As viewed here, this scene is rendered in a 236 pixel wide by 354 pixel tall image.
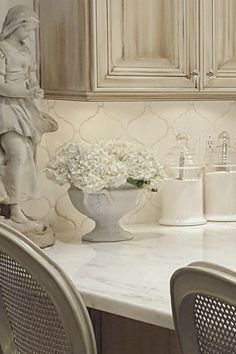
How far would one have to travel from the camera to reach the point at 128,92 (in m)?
2.50

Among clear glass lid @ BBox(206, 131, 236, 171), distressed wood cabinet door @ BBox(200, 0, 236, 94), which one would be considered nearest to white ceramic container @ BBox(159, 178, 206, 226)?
clear glass lid @ BBox(206, 131, 236, 171)

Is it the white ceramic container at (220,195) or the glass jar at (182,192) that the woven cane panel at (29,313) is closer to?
the glass jar at (182,192)

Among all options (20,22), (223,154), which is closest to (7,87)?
(20,22)

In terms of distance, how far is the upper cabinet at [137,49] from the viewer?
8.00 feet

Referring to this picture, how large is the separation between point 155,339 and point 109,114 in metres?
0.93

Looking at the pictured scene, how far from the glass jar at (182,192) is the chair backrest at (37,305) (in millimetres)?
1003

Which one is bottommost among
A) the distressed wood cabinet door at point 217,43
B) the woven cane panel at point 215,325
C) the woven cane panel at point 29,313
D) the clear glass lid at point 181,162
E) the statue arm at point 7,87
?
the woven cane panel at point 29,313

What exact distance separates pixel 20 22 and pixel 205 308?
4.29 feet

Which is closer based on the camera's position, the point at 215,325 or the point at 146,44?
the point at 215,325

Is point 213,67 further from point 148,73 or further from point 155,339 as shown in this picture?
point 155,339

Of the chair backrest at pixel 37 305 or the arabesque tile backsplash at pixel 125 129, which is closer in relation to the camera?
the chair backrest at pixel 37 305

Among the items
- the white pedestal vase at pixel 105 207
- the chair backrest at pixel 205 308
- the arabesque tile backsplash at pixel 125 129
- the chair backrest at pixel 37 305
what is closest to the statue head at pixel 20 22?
the arabesque tile backsplash at pixel 125 129

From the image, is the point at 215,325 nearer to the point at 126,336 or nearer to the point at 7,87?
the point at 126,336

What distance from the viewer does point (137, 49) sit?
8.18ft
